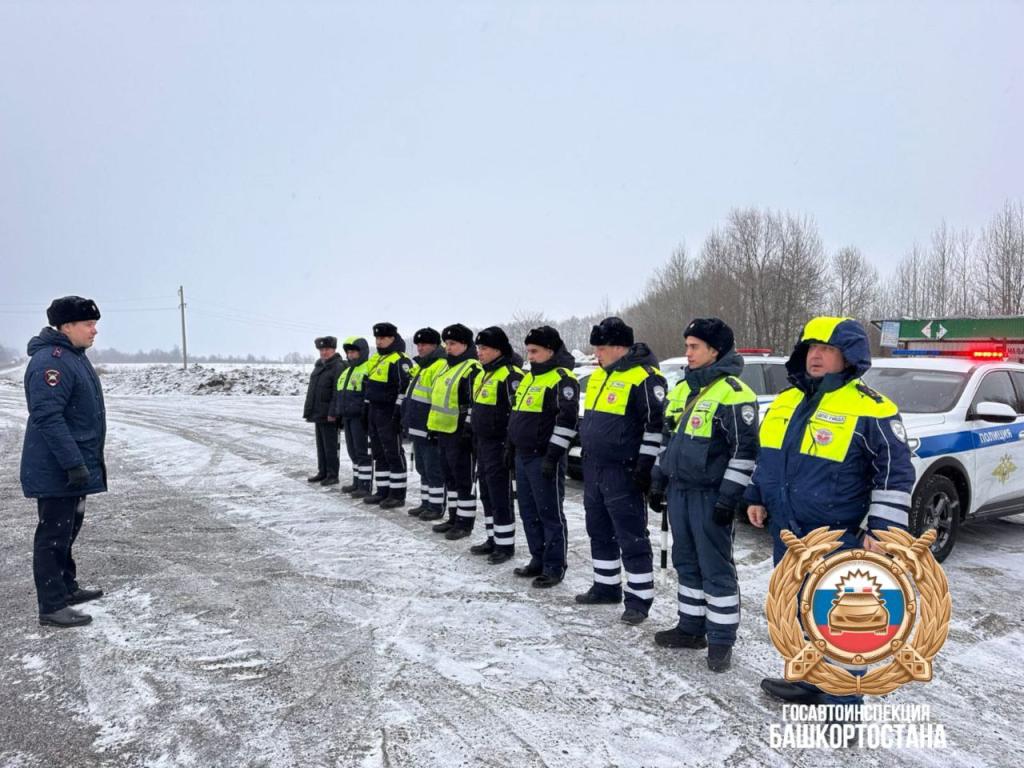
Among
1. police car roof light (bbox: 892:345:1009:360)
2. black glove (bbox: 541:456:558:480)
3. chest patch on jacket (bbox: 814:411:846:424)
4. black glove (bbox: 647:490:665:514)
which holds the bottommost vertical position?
black glove (bbox: 647:490:665:514)

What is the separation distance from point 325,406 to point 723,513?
6684 millimetres

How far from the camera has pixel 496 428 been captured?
5918mm

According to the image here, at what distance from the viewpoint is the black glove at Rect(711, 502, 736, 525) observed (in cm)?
378

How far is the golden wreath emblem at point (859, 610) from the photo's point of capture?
2912 millimetres

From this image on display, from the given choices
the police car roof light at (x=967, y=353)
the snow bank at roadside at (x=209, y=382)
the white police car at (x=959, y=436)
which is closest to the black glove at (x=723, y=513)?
the white police car at (x=959, y=436)

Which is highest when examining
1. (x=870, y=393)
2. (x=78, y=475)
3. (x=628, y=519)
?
(x=870, y=393)

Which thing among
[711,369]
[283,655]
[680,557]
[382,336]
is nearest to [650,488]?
[680,557]

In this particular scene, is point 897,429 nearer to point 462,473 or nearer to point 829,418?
point 829,418

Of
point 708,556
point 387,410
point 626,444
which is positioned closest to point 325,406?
point 387,410

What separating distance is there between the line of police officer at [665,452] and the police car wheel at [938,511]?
2674 mm

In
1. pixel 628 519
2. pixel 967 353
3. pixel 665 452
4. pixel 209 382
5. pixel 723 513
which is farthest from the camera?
pixel 209 382

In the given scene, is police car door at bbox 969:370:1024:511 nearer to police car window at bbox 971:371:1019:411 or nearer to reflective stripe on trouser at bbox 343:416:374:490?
police car window at bbox 971:371:1019:411

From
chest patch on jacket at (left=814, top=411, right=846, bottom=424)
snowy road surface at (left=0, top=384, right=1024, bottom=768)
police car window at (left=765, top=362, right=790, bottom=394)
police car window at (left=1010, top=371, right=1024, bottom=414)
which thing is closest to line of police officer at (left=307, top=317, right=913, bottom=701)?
chest patch on jacket at (left=814, top=411, right=846, bottom=424)

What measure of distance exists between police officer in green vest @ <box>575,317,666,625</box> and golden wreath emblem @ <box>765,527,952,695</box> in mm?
1458
